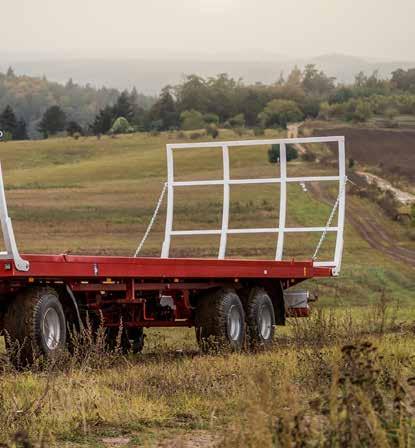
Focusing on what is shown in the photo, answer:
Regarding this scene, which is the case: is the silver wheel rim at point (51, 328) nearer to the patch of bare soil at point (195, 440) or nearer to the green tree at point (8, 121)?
the patch of bare soil at point (195, 440)

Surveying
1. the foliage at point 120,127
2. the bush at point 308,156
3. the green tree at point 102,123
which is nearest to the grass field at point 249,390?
the bush at point 308,156

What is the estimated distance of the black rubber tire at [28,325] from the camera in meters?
13.2

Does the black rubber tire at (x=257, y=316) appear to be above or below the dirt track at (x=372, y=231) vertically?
above

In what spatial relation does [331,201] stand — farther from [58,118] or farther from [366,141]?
[58,118]

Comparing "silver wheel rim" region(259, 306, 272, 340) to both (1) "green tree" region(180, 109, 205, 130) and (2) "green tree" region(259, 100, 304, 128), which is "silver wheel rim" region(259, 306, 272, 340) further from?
(1) "green tree" region(180, 109, 205, 130)

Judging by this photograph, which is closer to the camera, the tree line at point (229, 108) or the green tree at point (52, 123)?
the tree line at point (229, 108)

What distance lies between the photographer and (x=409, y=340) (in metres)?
16.6

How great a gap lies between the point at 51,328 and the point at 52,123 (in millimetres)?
142835

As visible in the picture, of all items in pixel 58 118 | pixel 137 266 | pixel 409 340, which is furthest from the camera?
pixel 58 118

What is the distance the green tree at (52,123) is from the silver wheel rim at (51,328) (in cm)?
13924

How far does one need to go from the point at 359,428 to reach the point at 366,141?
96.4 meters

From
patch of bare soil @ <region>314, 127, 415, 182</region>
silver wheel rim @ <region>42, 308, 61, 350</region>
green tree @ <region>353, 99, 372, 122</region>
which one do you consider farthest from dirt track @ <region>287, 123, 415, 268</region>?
green tree @ <region>353, 99, 372, 122</region>

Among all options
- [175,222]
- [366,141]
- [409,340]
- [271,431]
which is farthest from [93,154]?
[271,431]

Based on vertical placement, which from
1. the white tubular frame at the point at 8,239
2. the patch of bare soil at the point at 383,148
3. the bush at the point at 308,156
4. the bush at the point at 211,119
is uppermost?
the white tubular frame at the point at 8,239
